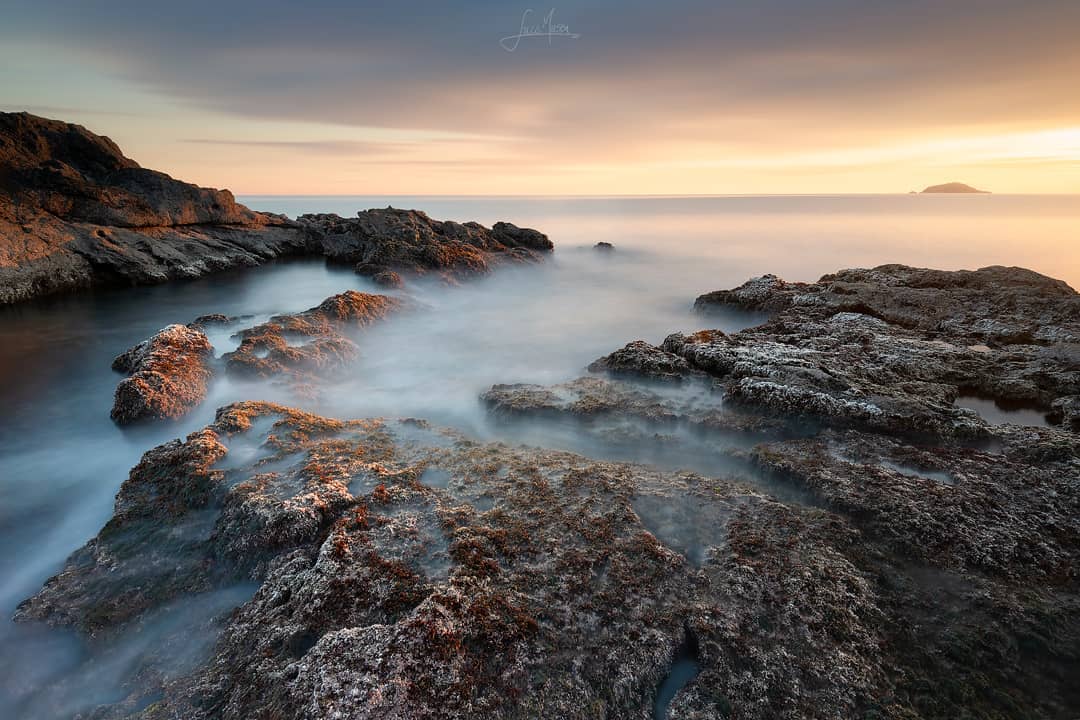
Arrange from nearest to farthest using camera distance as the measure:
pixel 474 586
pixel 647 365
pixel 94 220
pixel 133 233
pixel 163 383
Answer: pixel 474 586 → pixel 163 383 → pixel 647 365 → pixel 94 220 → pixel 133 233

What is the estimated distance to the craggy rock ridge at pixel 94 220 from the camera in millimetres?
21141

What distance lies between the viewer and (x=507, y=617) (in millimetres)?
4012

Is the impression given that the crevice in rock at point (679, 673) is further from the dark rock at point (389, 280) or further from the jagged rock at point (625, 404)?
the dark rock at point (389, 280)

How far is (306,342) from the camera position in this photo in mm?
12148

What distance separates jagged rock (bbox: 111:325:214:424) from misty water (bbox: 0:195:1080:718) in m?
0.29

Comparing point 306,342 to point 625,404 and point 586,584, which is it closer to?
point 625,404

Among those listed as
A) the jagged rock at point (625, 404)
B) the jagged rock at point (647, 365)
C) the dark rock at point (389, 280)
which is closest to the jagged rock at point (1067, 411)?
the jagged rock at point (625, 404)

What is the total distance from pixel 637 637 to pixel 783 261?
1375 inches

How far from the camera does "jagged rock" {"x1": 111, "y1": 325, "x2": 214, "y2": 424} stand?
363 inches

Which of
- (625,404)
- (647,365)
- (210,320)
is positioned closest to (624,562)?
(625,404)

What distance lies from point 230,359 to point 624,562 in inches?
390

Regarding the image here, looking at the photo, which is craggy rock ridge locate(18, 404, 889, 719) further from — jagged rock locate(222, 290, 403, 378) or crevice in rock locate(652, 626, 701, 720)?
jagged rock locate(222, 290, 403, 378)

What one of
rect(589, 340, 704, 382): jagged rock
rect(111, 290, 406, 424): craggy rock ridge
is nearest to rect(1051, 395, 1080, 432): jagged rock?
rect(589, 340, 704, 382): jagged rock

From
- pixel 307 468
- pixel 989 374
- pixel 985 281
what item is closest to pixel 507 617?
pixel 307 468
